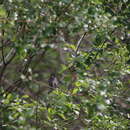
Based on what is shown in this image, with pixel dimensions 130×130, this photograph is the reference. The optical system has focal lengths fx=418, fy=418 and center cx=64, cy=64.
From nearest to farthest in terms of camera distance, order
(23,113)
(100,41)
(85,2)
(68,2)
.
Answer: (23,113)
(68,2)
(85,2)
(100,41)

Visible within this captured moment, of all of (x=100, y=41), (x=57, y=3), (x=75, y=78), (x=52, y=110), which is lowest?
(x=52, y=110)

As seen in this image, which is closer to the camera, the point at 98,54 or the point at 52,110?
the point at 52,110

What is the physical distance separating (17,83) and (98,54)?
832 mm

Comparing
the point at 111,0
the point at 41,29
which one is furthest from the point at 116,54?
the point at 41,29

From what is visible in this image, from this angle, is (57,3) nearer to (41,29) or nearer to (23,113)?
(41,29)

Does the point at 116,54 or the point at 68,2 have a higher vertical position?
the point at 68,2

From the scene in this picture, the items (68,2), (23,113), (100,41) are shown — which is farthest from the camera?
(100,41)

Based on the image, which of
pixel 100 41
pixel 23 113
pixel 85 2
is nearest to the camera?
pixel 23 113

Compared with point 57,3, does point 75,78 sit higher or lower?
lower

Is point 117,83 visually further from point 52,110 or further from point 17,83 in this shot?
point 17,83

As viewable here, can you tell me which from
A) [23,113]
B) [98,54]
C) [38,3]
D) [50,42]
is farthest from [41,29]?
[98,54]

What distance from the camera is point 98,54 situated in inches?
155

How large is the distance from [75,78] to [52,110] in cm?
37

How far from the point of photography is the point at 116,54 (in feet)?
13.4
